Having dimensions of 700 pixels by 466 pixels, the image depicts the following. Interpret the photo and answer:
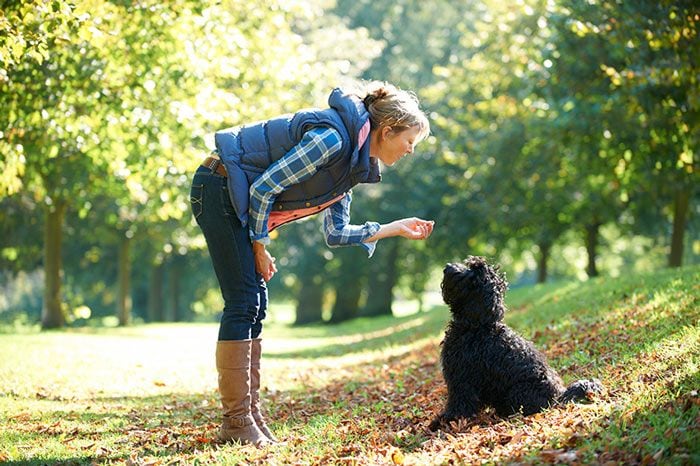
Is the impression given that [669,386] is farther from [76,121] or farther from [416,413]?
[76,121]

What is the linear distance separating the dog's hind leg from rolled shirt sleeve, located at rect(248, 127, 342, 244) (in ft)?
5.70

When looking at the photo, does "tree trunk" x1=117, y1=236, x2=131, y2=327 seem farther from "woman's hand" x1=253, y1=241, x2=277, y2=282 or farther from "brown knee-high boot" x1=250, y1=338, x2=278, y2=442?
"woman's hand" x1=253, y1=241, x2=277, y2=282

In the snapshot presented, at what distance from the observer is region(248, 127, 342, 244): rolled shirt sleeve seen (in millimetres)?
4668

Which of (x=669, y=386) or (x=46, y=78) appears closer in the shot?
(x=669, y=386)

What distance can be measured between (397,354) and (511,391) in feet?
25.9

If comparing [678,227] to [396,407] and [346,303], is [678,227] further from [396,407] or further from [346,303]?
[346,303]

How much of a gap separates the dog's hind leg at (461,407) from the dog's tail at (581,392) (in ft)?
1.79

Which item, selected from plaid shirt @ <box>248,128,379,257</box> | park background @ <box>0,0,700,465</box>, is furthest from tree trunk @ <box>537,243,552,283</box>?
plaid shirt @ <box>248,128,379,257</box>

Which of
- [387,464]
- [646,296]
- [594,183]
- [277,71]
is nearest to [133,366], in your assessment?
[277,71]

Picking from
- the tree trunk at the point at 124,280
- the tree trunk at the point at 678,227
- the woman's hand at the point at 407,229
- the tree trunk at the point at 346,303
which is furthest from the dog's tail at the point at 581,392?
the tree trunk at the point at 346,303

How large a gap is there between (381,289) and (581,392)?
31295mm

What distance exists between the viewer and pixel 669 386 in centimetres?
473

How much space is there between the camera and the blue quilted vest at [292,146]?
4793 millimetres

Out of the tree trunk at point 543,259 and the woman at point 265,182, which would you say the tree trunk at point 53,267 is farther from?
the tree trunk at point 543,259
